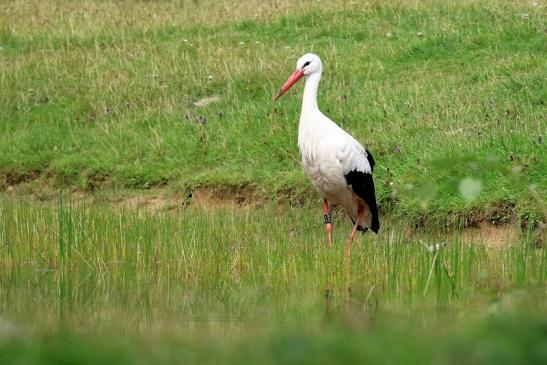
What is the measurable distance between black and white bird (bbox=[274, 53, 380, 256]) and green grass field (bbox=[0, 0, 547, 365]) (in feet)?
0.80

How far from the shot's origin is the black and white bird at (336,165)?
974 centimetres

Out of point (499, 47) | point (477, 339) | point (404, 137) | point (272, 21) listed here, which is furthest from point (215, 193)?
point (477, 339)

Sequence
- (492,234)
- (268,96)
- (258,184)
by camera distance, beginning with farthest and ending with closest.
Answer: (268,96) < (258,184) < (492,234)

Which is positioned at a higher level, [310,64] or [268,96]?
[310,64]

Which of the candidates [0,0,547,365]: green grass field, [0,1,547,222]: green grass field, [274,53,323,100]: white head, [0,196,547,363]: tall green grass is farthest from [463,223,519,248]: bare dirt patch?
[274,53,323,100]: white head

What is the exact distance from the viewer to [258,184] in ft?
39.0

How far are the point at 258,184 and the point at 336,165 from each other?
2233mm

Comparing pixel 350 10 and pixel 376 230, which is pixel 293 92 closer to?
pixel 350 10

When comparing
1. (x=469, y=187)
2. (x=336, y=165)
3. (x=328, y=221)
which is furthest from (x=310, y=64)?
(x=469, y=187)

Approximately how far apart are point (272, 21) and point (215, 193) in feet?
18.5

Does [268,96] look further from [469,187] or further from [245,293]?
[469,187]

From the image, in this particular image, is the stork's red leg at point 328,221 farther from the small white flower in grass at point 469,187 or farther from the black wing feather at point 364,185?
Result: the small white flower in grass at point 469,187

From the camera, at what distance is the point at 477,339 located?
4250 mm

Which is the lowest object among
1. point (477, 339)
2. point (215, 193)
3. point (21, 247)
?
point (215, 193)
